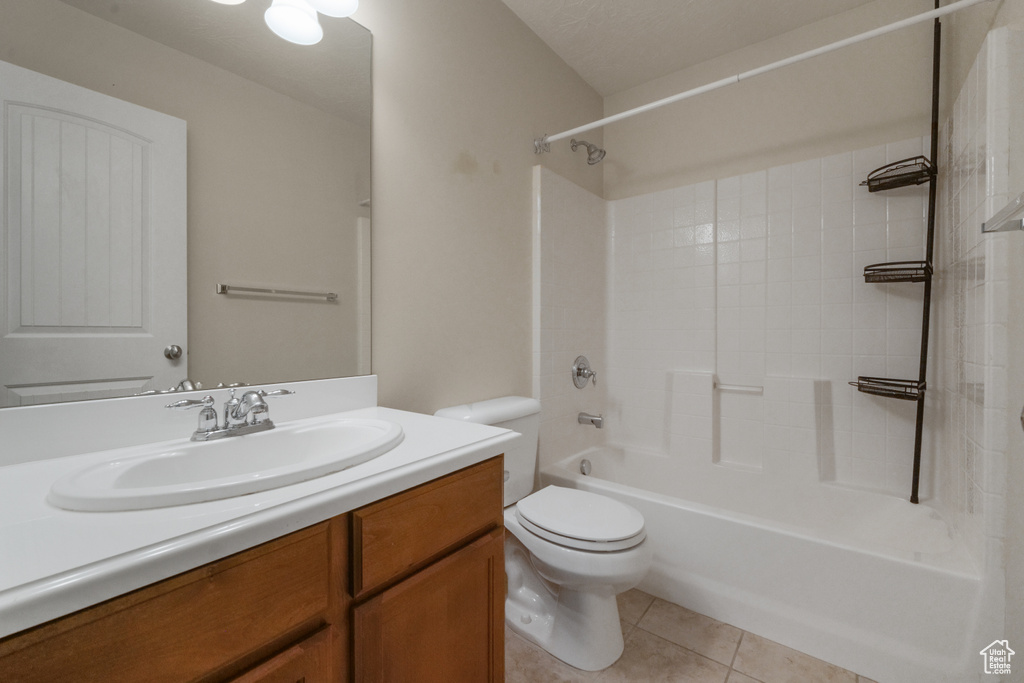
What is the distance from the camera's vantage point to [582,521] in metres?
1.35

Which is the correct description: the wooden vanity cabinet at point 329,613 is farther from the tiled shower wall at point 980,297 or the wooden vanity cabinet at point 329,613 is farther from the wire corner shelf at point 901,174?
the wire corner shelf at point 901,174

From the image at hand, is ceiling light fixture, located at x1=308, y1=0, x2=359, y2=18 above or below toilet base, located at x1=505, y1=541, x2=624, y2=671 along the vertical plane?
above

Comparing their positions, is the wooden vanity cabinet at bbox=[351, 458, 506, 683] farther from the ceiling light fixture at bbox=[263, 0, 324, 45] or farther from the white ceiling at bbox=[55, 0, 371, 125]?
the ceiling light fixture at bbox=[263, 0, 324, 45]

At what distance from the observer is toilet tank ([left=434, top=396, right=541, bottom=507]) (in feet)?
5.08

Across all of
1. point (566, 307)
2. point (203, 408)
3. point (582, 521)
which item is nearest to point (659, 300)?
point (566, 307)

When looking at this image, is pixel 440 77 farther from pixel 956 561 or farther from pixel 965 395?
pixel 956 561

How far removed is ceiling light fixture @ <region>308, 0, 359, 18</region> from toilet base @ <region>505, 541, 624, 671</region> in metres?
1.82

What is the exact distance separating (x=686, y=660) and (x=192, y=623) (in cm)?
146

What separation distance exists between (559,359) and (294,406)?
4.26ft

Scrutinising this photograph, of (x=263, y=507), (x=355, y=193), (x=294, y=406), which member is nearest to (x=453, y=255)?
(x=355, y=193)

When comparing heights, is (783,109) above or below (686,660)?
above

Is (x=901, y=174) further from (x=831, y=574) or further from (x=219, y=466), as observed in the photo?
(x=219, y=466)

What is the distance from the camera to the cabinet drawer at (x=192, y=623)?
0.42 metres

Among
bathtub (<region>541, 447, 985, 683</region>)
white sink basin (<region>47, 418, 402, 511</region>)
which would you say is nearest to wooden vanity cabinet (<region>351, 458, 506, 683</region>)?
white sink basin (<region>47, 418, 402, 511</region>)
